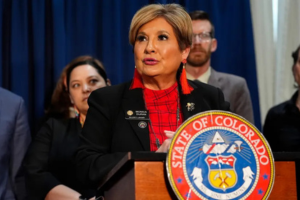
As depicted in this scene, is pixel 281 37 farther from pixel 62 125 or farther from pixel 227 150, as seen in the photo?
pixel 227 150

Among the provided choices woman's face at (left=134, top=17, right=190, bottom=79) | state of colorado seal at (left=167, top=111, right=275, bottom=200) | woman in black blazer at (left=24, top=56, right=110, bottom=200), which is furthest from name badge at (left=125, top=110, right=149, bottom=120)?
woman in black blazer at (left=24, top=56, right=110, bottom=200)

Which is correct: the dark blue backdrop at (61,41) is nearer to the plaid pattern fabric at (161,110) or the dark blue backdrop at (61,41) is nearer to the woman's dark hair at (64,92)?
the woman's dark hair at (64,92)

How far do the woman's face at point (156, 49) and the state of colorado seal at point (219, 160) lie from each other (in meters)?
0.53

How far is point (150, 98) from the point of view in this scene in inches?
74.5

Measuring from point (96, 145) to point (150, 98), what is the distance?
11.1 inches

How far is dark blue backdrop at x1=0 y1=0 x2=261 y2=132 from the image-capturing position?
3.27 meters

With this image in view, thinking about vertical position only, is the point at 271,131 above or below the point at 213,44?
below

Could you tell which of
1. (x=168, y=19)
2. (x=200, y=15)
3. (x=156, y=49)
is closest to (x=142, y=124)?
(x=156, y=49)

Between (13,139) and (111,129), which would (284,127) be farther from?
(111,129)

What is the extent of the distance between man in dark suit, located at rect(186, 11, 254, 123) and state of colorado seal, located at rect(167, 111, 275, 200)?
189cm

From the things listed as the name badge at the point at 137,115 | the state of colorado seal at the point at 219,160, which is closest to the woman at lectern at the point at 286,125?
the name badge at the point at 137,115

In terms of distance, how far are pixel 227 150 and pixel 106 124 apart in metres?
0.53

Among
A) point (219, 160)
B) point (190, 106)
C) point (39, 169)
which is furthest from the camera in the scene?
point (39, 169)

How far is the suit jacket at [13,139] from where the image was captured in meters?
2.68
